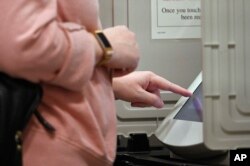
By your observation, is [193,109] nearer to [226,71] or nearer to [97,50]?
[226,71]

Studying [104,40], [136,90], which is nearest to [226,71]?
[136,90]

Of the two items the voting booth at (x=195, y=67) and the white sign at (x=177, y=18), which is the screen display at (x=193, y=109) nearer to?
the voting booth at (x=195, y=67)

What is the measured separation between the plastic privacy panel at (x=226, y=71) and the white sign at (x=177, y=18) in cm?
55

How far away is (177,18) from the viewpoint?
160 centimetres

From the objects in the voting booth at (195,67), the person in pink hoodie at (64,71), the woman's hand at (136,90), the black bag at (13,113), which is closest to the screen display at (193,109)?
the voting booth at (195,67)

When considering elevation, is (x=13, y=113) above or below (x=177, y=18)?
below

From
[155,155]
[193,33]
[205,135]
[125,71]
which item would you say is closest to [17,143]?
[125,71]

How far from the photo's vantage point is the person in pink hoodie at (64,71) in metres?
0.65

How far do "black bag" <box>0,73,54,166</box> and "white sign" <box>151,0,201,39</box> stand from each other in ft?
3.18

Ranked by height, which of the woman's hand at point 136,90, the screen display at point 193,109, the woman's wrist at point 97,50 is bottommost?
the screen display at point 193,109

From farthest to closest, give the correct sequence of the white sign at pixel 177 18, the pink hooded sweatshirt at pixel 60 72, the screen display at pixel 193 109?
the white sign at pixel 177 18 < the screen display at pixel 193 109 < the pink hooded sweatshirt at pixel 60 72

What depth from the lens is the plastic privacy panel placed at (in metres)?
1.03

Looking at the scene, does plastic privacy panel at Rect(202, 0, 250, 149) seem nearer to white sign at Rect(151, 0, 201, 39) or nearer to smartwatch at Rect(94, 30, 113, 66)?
smartwatch at Rect(94, 30, 113, 66)

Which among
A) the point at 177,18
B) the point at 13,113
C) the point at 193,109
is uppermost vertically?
the point at 177,18
